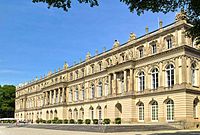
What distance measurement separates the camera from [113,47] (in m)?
62.7

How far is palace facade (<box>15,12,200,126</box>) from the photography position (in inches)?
1786

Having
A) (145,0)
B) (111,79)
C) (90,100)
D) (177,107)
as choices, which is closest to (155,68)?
(177,107)

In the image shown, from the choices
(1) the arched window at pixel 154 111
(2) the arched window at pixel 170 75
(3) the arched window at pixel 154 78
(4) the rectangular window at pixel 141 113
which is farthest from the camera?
(4) the rectangular window at pixel 141 113

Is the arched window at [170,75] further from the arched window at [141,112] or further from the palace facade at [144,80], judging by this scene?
the arched window at [141,112]

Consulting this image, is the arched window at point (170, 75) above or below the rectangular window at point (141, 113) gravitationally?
above

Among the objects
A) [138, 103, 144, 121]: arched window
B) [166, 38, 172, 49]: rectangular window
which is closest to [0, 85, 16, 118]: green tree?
[138, 103, 144, 121]: arched window

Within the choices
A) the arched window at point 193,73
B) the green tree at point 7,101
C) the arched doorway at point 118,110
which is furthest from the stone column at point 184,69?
the green tree at point 7,101

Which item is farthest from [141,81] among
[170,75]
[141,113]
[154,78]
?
[170,75]

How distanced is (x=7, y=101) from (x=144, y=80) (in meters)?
86.4

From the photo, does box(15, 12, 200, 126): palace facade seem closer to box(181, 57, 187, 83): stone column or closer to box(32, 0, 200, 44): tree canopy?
box(181, 57, 187, 83): stone column

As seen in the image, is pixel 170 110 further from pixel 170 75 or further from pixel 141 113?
pixel 141 113

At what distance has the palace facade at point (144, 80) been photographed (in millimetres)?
45372

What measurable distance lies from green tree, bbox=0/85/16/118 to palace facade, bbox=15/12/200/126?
5059 centimetres

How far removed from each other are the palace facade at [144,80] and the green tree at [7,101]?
166 feet
